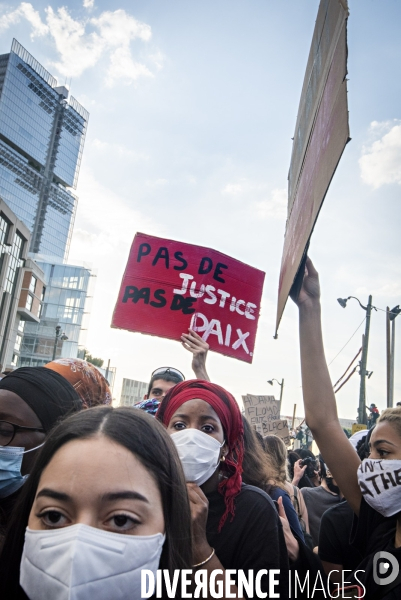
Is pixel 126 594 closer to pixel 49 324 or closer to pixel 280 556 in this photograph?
pixel 280 556

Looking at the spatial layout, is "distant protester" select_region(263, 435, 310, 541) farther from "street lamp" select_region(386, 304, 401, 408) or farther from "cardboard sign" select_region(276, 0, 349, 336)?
"street lamp" select_region(386, 304, 401, 408)

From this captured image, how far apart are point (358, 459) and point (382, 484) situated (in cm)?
21

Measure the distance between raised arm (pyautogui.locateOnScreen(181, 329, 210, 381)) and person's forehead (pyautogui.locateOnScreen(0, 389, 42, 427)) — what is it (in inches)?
53.2

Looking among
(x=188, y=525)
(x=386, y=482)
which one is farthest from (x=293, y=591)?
(x=188, y=525)

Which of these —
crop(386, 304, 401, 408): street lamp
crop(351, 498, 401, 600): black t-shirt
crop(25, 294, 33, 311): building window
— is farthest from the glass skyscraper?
crop(351, 498, 401, 600): black t-shirt

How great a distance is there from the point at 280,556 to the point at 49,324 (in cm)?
8231

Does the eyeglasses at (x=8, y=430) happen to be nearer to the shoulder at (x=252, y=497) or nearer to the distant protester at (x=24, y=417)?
the distant protester at (x=24, y=417)

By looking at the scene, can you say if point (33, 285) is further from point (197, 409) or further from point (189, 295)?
point (197, 409)

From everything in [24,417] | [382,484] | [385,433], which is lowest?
[382,484]

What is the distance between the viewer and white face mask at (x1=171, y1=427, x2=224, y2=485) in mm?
2208

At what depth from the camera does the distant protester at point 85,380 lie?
2.88m

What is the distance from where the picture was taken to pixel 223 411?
7.88 ft

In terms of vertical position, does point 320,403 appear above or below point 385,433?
above

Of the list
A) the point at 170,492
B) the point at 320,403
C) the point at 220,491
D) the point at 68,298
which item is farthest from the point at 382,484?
the point at 68,298
